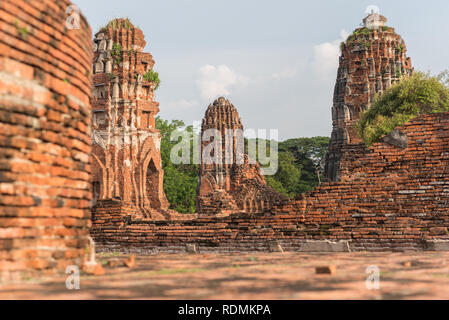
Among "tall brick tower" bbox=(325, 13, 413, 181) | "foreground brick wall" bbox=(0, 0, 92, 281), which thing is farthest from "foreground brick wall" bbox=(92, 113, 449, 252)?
"tall brick tower" bbox=(325, 13, 413, 181)

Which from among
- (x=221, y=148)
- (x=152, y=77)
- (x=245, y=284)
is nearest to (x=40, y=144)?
(x=245, y=284)

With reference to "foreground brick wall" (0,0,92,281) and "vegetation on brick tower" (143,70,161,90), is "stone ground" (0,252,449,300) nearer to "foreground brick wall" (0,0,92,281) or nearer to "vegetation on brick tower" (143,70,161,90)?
"foreground brick wall" (0,0,92,281)

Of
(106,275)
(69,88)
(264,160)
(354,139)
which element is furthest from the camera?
(264,160)

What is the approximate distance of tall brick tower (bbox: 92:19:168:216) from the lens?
68.4 ft

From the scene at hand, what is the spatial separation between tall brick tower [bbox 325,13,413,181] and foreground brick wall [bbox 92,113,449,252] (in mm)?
23012

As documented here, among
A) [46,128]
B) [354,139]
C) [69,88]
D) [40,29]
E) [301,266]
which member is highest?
[354,139]

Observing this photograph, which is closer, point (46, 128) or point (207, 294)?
point (207, 294)

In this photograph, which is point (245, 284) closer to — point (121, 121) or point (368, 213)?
point (368, 213)

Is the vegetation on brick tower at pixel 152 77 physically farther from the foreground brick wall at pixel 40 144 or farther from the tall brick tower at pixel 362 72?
the foreground brick wall at pixel 40 144

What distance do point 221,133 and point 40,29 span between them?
27144mm

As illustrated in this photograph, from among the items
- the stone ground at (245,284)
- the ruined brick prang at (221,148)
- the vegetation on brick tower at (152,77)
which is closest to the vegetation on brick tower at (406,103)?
the vegetation on brick tower at (152,77)
